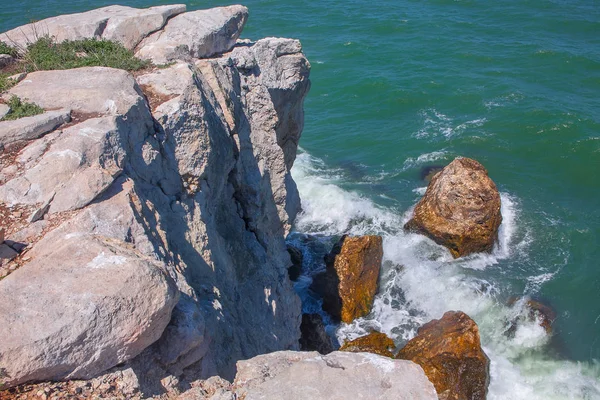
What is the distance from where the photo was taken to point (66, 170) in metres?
9.27

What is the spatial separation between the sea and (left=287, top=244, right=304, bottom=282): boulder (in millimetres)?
343

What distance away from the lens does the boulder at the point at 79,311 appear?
6.64 meters

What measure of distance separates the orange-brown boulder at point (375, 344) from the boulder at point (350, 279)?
1.97 metres

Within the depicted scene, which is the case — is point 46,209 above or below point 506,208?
above

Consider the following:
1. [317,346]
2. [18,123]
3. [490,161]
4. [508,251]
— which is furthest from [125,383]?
[490,161]

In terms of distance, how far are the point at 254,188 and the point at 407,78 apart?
26175 mm

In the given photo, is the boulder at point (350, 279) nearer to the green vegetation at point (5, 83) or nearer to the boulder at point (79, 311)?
the green vegetation at point (5, 83)

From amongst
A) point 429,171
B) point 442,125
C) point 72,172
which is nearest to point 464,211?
point 429,171

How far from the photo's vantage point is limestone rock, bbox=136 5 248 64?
14.9m

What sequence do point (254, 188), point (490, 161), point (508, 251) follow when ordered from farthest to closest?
point (490, 161), point (508, 251), point (254, 188)

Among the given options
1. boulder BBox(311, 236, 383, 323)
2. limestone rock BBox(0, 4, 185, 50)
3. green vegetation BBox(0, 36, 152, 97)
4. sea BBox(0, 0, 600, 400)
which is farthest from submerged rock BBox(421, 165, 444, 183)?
green vegetation BBox(0, 36, 152, 97)

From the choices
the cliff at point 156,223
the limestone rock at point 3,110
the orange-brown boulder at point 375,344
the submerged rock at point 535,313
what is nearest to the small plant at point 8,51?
the cliff at point 156,223

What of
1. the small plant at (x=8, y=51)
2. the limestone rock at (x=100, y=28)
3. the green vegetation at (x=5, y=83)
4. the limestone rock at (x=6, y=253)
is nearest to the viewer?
the limestone rock at (x=6, y=253)

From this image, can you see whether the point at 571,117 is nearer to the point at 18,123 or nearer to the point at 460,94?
the point at 460,94
